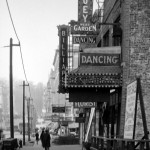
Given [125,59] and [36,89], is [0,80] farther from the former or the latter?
[125,59]

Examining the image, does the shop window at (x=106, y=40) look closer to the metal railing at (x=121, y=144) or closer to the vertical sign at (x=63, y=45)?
the vertical sign at (x=63, y=45)

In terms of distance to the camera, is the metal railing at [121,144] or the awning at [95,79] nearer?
the metal railing at [121,144]

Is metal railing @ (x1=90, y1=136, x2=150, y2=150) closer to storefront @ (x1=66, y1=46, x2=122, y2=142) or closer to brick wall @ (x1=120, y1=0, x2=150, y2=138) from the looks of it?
storefront @ (x1=66, y1=46, x2=122, y2=142)

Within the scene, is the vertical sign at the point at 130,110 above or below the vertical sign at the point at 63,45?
below

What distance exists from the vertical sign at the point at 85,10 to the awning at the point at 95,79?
4.31m

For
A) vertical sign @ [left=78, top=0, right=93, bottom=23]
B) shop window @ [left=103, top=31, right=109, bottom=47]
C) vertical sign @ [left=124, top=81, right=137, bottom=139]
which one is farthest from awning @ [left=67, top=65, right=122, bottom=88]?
shop window @ [left=103, top=31, right=109, bottom=47]

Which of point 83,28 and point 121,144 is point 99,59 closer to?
point 83,28

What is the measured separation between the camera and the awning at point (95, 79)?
17.2 meters

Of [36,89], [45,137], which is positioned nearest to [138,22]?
[45,137]

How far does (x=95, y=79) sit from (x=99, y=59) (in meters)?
0.86

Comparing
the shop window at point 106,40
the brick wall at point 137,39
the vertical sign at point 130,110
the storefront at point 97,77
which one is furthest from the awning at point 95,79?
the shop window at point 106,40

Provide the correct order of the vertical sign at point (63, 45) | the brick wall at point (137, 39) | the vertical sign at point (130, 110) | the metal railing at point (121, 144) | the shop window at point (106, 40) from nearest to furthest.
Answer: the metal railing at point (121, 144), the vertical sign at point (130, 110), the brick wall at point (137, 39), the vertical sign at point (63, 45), the shop window at point (106, 40)

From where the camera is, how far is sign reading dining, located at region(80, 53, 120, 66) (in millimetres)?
17375

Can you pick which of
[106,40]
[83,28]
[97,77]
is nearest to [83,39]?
[83,28]
